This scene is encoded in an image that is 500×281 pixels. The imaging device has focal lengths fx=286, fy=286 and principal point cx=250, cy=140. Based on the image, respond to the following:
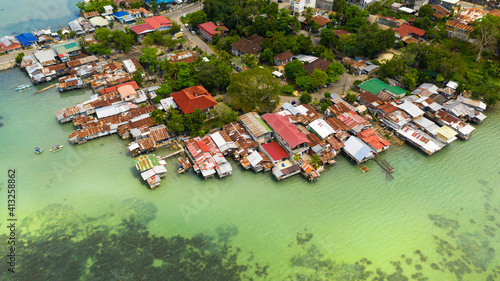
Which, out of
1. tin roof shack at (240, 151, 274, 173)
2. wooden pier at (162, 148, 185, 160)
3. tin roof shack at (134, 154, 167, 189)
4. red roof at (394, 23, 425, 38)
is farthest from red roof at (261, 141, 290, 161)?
red roof at (394, 23, 425, 38)

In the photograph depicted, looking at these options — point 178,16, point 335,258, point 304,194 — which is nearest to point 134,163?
point 304,194

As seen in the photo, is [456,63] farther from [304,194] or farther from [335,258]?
[335,258]

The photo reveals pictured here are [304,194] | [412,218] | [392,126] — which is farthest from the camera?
[392,126]

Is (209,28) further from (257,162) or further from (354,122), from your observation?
(257,162)

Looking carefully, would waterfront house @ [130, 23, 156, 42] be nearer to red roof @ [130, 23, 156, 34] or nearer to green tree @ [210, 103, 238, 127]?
red roof @ [130, 23, 156, 34]

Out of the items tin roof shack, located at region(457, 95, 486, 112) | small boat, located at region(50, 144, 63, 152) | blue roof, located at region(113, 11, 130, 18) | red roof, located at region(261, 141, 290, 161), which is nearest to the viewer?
red roof, located at region(261, 141, 290, 161)

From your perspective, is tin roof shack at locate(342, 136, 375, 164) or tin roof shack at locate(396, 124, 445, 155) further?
tin roof shack at locate(396, 124, 445, 155)

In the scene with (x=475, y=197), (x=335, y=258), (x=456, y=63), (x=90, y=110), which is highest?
(x=90, y=110)

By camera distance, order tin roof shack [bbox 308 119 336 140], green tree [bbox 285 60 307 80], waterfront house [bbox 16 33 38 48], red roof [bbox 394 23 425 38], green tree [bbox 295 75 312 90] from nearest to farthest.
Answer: tin roof shack [bbox 308 119 336 140]
green tree [bbox 295 75 312 90]
green tree [bbox 285 60 307 80]
red roof [bbox 394 23 425 38]
waterfront house [bbox 16 33 38 48]
